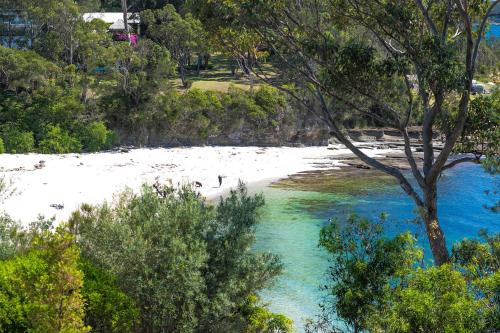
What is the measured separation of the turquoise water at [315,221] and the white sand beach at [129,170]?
266 inches

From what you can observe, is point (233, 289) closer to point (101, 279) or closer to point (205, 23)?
point (101, 279)

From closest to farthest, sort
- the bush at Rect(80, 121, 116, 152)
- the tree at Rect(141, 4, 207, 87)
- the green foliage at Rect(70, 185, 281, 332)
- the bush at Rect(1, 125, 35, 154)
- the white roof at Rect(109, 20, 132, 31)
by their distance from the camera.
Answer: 1. the green foliage at Rect(70, 185, 281, 332)
2. the bush at Rect(1, 125, 35, 154)
3. the bush at Rect(80, 121, 116, 152)
4. the tree at Rect(141, 4, 207, 87)
5. the white roof at Rect(109, 20, 132, 31)

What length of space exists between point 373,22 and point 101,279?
10.3 m

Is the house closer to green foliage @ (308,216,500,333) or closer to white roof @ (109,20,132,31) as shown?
white roof @ (109,20,132,31)

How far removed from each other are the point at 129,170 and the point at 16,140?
46.6 feet

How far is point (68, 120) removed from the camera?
2206 inches

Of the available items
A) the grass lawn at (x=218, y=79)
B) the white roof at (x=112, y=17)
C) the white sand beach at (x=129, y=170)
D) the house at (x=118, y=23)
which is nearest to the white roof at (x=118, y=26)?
the house at (x=118, y=23)

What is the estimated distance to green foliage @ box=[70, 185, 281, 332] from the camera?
12375mm

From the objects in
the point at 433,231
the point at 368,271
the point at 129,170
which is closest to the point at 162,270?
the point at 368,271

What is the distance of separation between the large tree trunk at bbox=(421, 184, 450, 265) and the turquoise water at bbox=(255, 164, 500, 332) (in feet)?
23.6

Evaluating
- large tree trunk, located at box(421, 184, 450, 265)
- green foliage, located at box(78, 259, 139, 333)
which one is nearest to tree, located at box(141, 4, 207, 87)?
large tree trunk, located at box(421, 184, 450, 265)

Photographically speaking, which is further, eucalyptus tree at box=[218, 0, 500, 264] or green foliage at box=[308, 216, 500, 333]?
eucalyptus tree at box=[218, 0, 500, 264]

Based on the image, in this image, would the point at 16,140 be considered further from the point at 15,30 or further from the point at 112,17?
the point at 112,17

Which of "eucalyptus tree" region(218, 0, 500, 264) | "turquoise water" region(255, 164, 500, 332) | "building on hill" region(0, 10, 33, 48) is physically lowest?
"turquoise water" region(255, 164, 500, 332)
